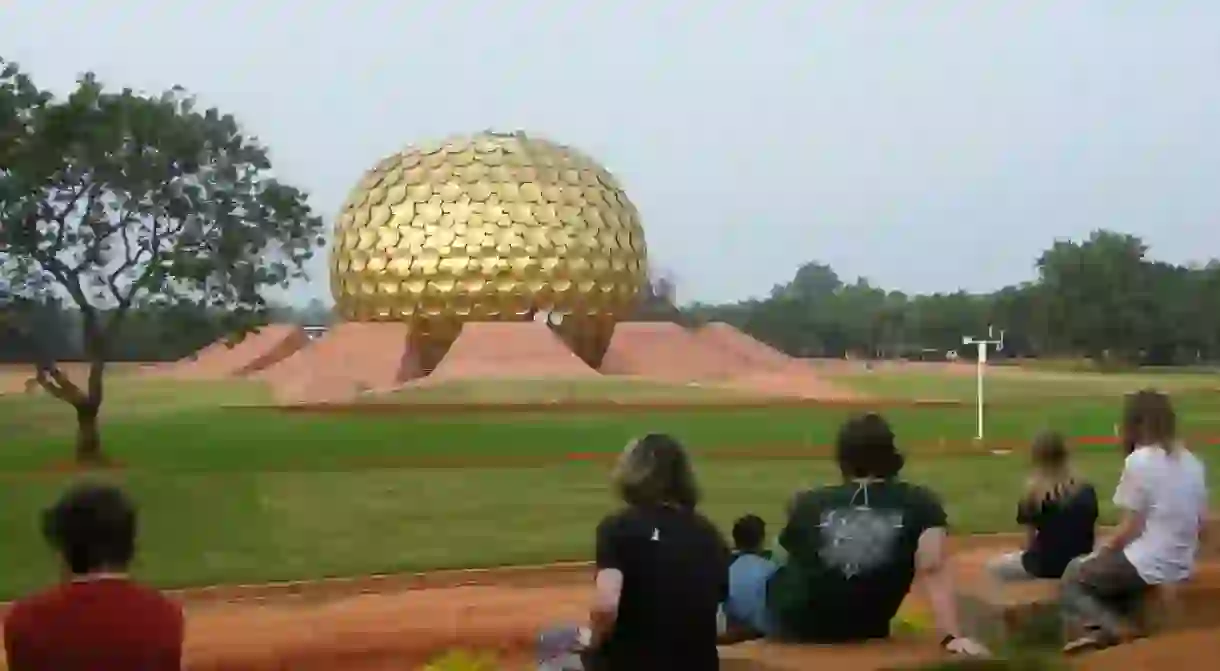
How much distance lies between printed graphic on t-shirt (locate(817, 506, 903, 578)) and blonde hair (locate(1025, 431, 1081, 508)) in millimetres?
2162

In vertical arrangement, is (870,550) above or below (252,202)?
below

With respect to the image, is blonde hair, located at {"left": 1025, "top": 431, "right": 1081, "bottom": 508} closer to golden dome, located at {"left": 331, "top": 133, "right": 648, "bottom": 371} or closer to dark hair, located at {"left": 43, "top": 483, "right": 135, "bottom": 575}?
dark hair, located at {"left": 43, "top": 483, "right": 135, "bottom": 575}

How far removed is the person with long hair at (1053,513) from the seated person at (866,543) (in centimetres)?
198

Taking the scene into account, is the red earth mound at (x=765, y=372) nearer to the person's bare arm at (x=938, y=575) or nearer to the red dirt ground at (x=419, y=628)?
the red dirt ground at (x=419, y=628)

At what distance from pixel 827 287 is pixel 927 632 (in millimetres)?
153619

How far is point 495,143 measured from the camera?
43.6 metres

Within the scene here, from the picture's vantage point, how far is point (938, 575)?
15.2 ft

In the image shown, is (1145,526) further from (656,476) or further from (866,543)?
(656,476)

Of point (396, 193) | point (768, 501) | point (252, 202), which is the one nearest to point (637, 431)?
point (252, 202)

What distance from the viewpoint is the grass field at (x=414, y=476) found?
10.9 m

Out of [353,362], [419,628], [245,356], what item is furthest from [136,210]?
[245,356]

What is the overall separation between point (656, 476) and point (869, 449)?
89 centimetres

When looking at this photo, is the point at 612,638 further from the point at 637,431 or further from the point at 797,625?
the point at 637,431

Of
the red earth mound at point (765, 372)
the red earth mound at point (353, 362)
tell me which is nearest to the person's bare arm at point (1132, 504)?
the red earth mound at point (765, 372)
